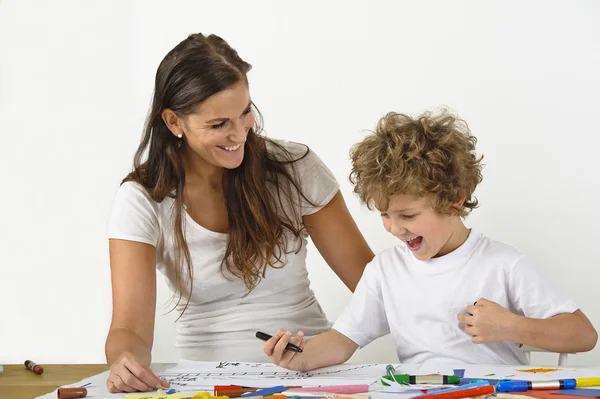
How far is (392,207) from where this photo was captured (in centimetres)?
153

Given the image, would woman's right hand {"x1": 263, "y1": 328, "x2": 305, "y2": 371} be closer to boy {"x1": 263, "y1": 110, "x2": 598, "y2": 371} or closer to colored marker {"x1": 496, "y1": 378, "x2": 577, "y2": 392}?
boy {"x1": 263, "y1": 110, "x2": 598, "y2": 371}

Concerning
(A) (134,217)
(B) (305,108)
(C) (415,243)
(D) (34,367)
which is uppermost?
(B) (305,108)

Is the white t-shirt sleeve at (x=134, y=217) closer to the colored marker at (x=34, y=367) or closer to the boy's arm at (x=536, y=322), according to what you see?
the boy's arm at (x=536, y=322)

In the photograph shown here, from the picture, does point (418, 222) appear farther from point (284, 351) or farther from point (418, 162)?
point (284, 351)

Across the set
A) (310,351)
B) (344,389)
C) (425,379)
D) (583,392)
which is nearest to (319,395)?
(344,389)

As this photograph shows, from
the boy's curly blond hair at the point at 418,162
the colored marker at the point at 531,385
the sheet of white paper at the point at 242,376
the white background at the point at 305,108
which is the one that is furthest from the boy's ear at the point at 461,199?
the white background at the point at 305,108

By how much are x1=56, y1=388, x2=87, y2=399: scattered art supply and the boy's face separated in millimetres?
645

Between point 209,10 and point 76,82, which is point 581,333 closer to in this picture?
point 209,10

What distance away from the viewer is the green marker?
1.31 m

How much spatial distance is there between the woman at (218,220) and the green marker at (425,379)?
58 cm

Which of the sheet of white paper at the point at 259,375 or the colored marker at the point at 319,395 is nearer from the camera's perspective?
the colored marker at the point at 319,395

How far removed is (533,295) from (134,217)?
905 millimetres

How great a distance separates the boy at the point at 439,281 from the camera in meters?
1.48

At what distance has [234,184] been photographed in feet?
6.28
